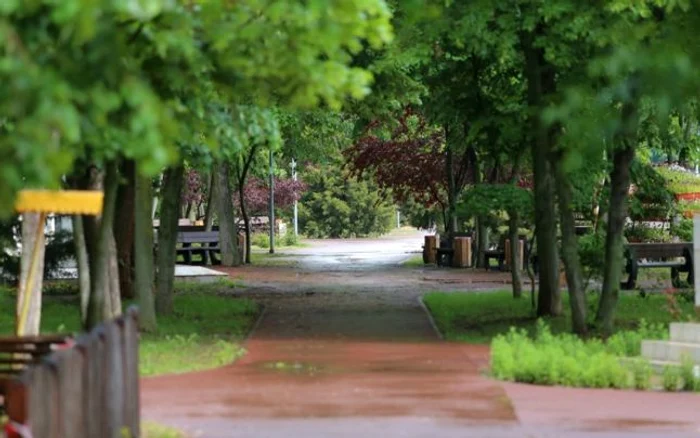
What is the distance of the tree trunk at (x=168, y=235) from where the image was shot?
23344mm

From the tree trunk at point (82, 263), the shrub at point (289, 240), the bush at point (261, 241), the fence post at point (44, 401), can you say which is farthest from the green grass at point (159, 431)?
the shrub at point (289, 240)

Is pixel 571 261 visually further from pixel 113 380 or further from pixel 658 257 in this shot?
pixel 113 380

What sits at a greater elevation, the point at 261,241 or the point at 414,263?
the point at 261,241

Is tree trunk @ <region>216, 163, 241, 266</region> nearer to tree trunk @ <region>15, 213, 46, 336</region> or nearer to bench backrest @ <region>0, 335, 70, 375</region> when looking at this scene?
tree trunk @ <region>15, 213, 46, 336</region>

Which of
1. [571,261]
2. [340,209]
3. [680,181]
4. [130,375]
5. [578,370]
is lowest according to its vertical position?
[578,370]

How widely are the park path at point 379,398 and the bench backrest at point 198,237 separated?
2374 centimetres

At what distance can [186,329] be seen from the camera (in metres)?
21.7

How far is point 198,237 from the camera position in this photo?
150ft

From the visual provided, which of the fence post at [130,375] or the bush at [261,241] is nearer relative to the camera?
the fence post at [130,375]

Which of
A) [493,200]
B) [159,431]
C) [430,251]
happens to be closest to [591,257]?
[493,200]

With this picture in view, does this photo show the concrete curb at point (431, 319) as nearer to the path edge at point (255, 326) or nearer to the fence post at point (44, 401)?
the path edge at point (255, 326)

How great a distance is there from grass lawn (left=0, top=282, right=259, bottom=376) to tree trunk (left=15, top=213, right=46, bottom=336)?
53.9 inches

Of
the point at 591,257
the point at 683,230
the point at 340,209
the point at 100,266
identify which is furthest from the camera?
the point at 340,209

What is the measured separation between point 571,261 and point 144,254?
671 cm
